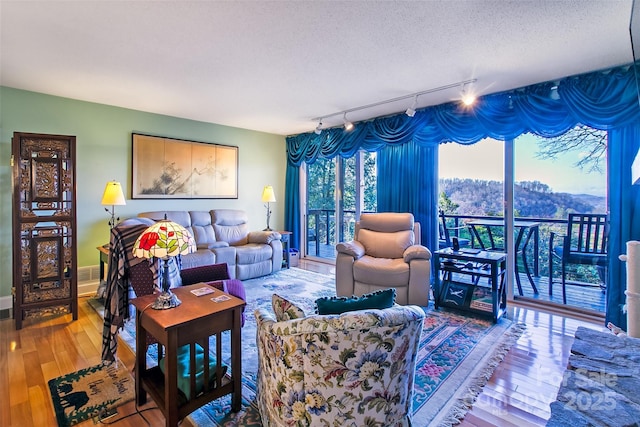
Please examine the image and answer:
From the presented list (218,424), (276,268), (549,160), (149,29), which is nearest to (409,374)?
(218,424)

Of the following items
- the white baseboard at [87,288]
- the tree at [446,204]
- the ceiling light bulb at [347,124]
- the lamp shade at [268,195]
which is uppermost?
the ceiling light bulb at [347,124]

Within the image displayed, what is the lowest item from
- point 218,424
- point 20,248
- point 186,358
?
point 218,424

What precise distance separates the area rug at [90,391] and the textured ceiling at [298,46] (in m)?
2.37

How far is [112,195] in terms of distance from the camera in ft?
11.7

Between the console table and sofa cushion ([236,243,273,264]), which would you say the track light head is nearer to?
the console table

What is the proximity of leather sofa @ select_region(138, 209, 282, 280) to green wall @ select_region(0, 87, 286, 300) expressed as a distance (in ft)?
1.00

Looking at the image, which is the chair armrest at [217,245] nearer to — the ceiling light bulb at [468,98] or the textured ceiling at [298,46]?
the textured ceiling at [298,46]

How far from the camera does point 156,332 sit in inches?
61.4

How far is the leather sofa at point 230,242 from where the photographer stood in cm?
404

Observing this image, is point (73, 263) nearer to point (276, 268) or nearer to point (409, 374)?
point (276, 268)

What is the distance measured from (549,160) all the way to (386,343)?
129 inches

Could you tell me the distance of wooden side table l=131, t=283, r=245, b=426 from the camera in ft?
4.86

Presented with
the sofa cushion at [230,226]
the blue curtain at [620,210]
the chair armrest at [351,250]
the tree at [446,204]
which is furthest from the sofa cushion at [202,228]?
the blue curtain at [620,210]

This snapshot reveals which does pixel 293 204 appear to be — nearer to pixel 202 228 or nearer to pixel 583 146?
pixel 202 228
